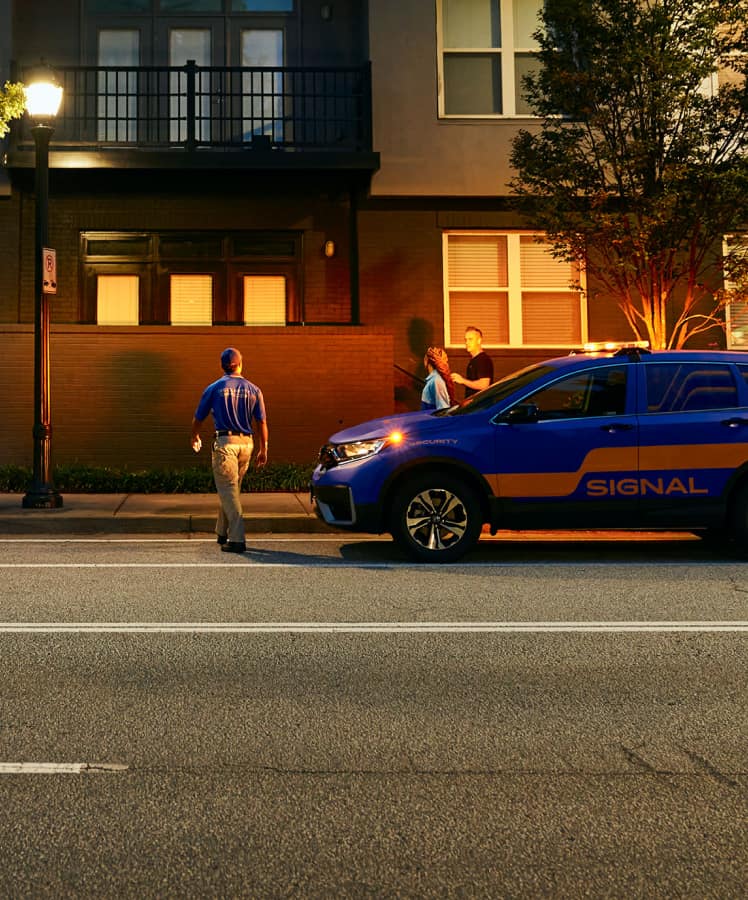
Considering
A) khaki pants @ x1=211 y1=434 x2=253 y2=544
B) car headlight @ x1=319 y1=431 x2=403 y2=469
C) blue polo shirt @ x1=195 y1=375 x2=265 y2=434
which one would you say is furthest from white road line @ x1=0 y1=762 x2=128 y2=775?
blue polo shirt @ x1=195 y1=375 x2=265 y2=434

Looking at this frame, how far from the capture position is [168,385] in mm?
18203

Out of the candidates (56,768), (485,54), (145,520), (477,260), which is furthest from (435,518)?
(485,54)

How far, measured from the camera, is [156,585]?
355 inches

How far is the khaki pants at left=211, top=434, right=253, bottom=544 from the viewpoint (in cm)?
1094

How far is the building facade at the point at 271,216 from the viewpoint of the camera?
1808cm

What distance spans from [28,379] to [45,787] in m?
14.4

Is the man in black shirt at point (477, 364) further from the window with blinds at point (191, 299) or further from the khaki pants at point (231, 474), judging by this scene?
the window with blinds at point (191, 299)

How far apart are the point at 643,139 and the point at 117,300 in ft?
29.3

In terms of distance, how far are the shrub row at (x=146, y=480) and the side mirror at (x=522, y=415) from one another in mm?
6151

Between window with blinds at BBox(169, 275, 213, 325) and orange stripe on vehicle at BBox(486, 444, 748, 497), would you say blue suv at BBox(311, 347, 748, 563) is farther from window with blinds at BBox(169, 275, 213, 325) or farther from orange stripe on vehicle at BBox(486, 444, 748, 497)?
window with blinds at BBox(169, 275, 213, 325)

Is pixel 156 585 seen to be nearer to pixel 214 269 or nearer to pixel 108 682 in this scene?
pixel 108 682

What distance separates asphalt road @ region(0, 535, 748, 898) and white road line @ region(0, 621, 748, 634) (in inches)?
1.3

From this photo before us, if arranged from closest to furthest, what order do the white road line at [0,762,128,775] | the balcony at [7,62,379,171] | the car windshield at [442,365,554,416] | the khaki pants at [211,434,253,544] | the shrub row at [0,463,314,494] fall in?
1. the white road line at [0,762,128,775]
2. the car windshield at [442,365,554,416]
3. the khaki pants at [211,434,253,544]
4. the shrub row at [0,463,314,494]
5. the balcony at [7,62,379,171]

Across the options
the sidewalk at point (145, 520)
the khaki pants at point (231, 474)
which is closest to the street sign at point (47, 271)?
the sidewalk at point (145, 520)
